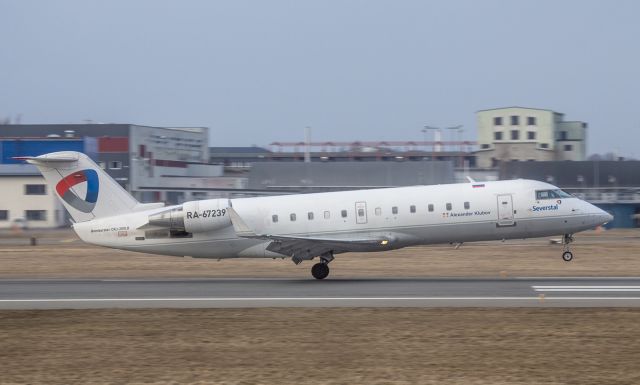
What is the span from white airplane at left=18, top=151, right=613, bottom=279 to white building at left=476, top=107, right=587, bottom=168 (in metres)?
77.1

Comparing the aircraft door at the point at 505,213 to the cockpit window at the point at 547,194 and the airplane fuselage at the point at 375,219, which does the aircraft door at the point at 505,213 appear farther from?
the cockpit window at the point at 547,194

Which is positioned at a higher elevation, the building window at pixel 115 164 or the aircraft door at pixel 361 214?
the building window at pixel 115 164

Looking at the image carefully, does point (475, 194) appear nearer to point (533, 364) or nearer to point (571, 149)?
point (533, 364)

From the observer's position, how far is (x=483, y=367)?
1279 centimetres

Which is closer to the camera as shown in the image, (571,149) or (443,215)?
(443,215)

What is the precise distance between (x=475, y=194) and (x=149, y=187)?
52.2 metres

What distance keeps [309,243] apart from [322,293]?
112 inches

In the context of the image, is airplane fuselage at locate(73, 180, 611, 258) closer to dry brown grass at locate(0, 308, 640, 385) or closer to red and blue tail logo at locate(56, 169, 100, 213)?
red and blue tail logo at locate(56, 169, 100, 213)

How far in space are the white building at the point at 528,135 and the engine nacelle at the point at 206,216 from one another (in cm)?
7950

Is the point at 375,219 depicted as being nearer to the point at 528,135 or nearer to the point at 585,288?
the point at 585,288

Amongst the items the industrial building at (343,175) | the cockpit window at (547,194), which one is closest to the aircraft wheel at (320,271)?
the cockpit window at (547,194)

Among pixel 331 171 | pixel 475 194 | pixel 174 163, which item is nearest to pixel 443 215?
pixel 475 194

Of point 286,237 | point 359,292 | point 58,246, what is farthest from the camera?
point 58,246

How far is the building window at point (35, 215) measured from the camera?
69500 mm
